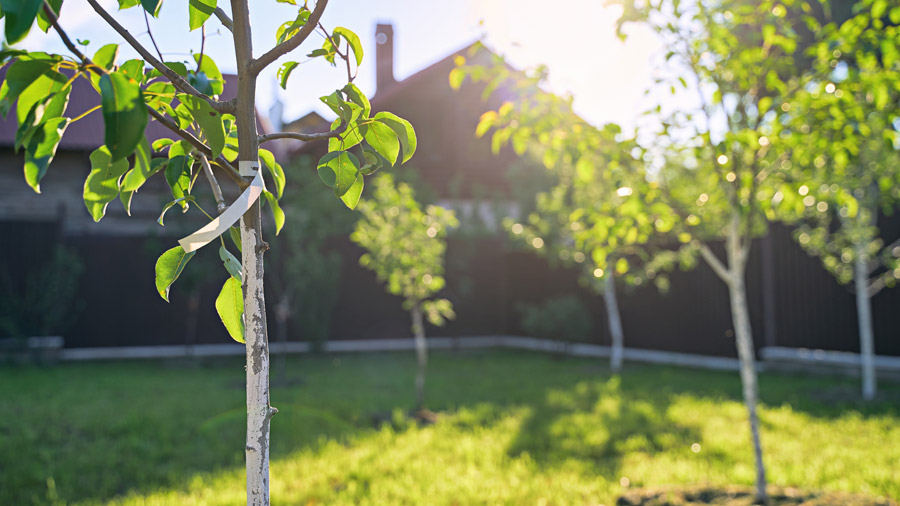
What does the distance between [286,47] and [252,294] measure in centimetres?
47

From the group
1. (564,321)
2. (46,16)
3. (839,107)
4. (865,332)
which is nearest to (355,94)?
(46,16)

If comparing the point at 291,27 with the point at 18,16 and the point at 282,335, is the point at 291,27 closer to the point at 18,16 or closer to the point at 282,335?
the point at 18,16

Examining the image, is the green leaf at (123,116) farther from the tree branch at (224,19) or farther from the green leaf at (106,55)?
the tree branch at (224,19)

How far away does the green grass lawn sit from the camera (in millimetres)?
3586

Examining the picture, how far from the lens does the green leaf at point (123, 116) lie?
0.77 m

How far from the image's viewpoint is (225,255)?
108cm

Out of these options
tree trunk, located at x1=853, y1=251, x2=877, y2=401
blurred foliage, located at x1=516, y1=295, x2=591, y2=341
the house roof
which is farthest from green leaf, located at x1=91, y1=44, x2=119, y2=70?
the house roof

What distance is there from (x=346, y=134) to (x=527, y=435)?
406 cm

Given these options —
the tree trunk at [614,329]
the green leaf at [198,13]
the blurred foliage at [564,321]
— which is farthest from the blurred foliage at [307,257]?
the green leaf at [198,13]

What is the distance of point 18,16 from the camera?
0.73 meters

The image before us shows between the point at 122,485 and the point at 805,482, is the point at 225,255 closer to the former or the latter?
the point at 122,485

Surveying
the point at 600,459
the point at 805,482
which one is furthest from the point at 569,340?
the point at 805,482

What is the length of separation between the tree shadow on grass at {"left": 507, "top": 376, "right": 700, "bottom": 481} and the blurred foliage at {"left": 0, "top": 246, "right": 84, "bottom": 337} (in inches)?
275

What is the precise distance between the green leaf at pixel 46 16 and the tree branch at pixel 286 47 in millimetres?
317
